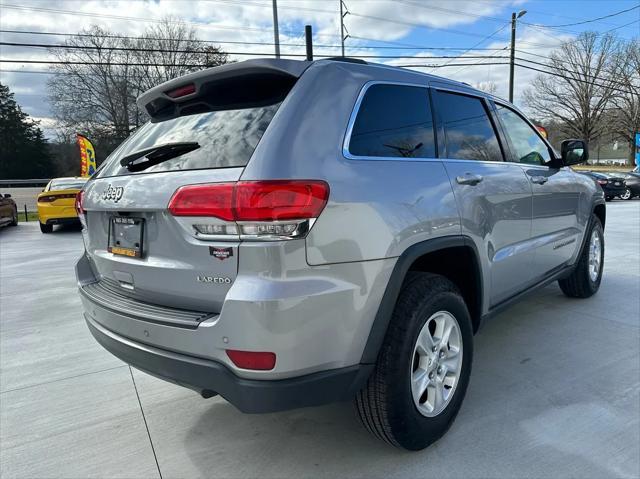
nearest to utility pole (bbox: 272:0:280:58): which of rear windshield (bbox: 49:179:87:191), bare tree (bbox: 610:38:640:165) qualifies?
rear windshield (bbox: 49:179:87:191)

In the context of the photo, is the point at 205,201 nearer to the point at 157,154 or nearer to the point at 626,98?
the point at 157,154

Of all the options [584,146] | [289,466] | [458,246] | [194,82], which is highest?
[194,82]

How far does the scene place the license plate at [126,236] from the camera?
7.14 ft

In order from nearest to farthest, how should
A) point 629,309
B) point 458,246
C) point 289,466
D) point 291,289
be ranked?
point 291,289 < point 289,466 < point 458,246 < point 629,309

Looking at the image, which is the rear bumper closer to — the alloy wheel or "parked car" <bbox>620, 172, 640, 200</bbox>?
the alloy wheel

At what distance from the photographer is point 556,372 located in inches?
126

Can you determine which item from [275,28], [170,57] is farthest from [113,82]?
[275,28]

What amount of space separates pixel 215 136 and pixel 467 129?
168 centimetres

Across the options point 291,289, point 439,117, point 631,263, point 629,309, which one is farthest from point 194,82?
point 631,263

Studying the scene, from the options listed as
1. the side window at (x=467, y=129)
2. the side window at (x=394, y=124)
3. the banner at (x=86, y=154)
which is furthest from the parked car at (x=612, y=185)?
the banner at (x=86, y=154)

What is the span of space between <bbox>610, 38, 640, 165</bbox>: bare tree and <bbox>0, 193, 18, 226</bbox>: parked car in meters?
54.8

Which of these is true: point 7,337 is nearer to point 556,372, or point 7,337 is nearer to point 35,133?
point 556,372

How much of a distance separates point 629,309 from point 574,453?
277 centimetres

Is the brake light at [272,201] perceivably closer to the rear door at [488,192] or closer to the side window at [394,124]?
the side window at [394,124]
